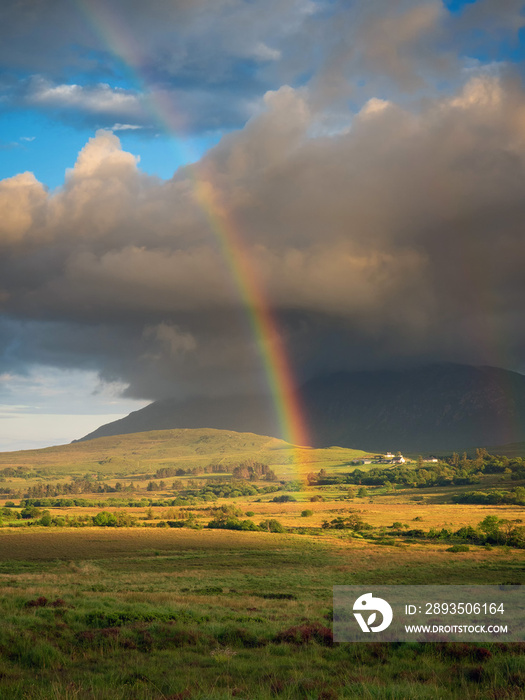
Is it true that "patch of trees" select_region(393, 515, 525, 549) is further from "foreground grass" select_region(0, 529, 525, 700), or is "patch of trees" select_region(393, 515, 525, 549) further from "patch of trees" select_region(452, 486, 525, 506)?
"foreground grass" select_region(0, 529, 525, 700)

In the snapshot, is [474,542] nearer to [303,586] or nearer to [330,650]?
[303,586]

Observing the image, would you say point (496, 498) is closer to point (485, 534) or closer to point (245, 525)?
point (485, 534)

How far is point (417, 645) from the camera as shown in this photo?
16266 millimetres

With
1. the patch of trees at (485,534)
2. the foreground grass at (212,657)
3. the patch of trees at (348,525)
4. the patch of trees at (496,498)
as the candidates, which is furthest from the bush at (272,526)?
the foreground grass at (212,657)

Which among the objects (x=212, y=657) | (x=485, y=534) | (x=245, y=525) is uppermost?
(x=212, y=657)

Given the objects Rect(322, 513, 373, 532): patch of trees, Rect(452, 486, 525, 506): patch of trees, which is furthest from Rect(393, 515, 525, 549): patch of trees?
Rect(452, 486, 525, 506): patch of trees

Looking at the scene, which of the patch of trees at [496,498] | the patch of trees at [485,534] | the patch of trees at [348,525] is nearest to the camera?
the patch of trees at [485,534]

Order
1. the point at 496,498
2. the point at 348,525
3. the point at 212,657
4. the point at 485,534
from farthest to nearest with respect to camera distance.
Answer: the point at 496,498 < the point at 348,525 < the point at 485,534 < the point at 212,657

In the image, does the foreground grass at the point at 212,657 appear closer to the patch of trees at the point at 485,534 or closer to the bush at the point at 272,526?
the patch of trees at the point at 485,534

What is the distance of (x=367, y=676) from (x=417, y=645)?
164 inches

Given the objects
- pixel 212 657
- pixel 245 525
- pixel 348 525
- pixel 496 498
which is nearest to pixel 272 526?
pixel 245 525

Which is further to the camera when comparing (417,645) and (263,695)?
(417,645)

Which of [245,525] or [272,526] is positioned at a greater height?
[272,526]

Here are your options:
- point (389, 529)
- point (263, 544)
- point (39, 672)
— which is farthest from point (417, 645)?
point (389, 529)
